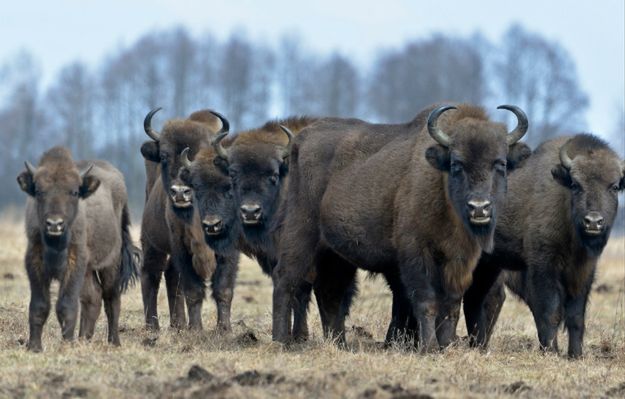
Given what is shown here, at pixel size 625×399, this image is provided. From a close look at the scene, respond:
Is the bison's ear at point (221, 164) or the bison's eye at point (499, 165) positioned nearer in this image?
the bison's eye at point (499, 165)

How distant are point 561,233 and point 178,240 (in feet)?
15.3

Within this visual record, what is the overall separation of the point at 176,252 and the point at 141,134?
58.2 metres

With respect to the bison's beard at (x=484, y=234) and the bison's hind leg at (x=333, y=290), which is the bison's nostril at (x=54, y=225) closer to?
the bison's hind leg at (x=333, y=290)

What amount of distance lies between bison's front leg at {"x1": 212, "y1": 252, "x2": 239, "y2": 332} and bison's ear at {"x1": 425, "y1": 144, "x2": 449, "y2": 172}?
358cm

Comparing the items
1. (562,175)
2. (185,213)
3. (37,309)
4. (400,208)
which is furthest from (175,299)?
(562,175)

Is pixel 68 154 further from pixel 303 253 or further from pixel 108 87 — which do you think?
pixel 108 87

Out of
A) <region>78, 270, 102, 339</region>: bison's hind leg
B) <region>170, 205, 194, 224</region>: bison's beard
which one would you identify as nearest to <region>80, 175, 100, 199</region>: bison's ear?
<region>78, 270, 102, 339</region>: bison's hind leg

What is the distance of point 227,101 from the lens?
78.8 metres

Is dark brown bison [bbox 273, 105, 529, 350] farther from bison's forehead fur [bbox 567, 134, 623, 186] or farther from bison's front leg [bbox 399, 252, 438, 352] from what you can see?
bison's forehead fur [bbox 567, 134, 623, 186]

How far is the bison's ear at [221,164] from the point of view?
1482cm

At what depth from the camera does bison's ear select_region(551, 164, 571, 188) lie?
44.7ft

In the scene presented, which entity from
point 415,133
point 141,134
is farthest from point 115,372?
point 141,134

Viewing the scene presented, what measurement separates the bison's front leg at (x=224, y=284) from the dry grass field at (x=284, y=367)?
0.79 ft

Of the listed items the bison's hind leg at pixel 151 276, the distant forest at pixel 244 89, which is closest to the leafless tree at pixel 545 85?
the distant forest at pixel 244 89
